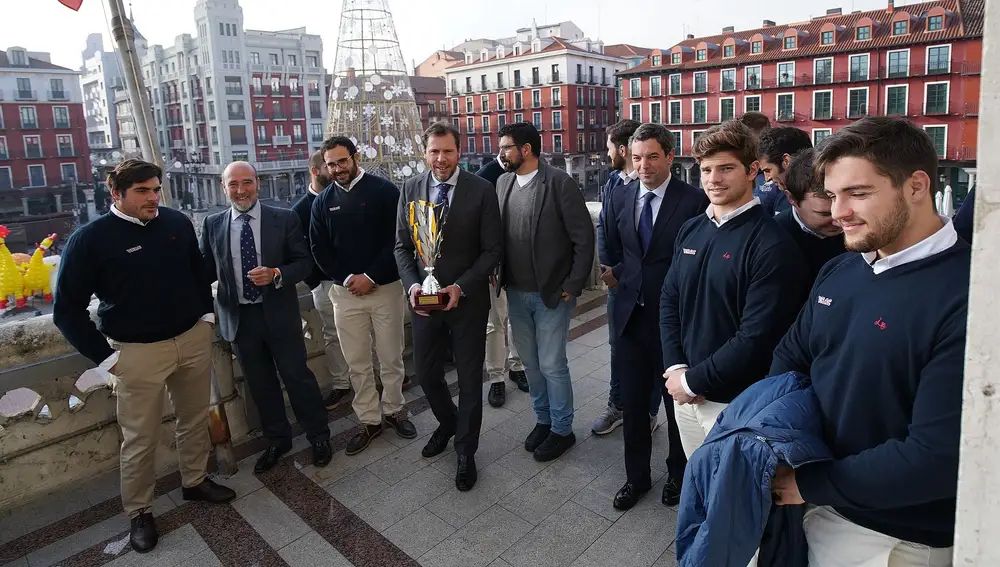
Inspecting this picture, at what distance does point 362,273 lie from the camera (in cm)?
420

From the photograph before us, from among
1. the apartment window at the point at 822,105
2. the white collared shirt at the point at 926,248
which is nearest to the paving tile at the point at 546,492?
the white collared shirt at the point at 926,248

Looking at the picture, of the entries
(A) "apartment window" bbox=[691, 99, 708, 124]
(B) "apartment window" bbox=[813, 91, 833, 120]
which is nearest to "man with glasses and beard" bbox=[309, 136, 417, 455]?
(B) "apartment window" bbox=[813, 91, 833, 120]

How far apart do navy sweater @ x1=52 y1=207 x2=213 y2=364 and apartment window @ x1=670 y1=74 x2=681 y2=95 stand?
44463 millimetres

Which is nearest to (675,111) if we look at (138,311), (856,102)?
(856,102)

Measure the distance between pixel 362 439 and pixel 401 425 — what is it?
1.00 feet

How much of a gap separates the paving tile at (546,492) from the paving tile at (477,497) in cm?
8

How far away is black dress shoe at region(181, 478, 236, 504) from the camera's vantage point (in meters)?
3.61

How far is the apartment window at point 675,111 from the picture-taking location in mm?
44009

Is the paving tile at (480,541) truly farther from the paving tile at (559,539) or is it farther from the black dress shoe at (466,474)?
the black dress shoe at (466,474)

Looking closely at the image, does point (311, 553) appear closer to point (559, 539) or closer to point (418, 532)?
point (418, 532)

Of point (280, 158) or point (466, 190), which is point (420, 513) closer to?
point (466, 190)

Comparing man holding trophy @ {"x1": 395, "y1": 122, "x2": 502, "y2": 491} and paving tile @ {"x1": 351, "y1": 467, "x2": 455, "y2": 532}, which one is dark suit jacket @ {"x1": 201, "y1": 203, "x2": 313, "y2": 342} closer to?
man holding trophy @ {"x1": 395, "y1": 122, "x2": 502, "y2": 491}

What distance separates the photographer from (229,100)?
47.8 meters

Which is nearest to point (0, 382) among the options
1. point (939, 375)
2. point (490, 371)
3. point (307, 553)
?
point (307, 553)
